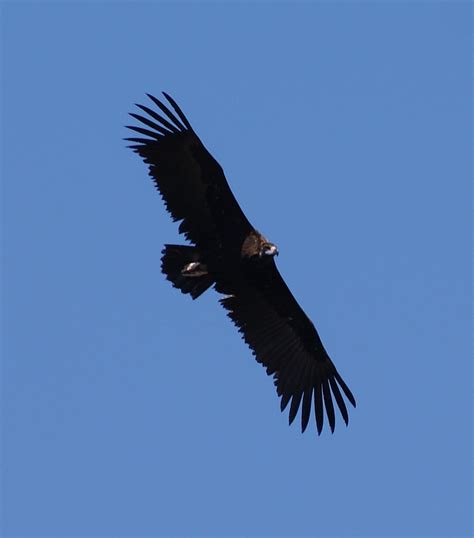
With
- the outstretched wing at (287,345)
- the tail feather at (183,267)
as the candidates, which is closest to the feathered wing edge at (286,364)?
the outstretched wing at (287,345)

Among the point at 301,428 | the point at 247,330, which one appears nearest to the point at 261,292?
the point at 247,330

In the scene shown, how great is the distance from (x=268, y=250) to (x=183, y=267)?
3.89 ft

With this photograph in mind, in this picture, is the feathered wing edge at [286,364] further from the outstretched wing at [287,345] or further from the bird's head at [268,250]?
the bird's head at [268,250]

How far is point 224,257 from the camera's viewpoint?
21703mm

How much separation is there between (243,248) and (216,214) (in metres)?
0.60

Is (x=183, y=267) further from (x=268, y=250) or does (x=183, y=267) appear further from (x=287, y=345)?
(x=287, y=345)

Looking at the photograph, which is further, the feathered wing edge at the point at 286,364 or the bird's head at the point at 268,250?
the feathered wing edge at the point at 286,364

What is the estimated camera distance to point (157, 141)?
69.6 feet

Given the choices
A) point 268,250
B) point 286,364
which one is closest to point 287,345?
point 286,364

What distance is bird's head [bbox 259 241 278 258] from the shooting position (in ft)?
70.0

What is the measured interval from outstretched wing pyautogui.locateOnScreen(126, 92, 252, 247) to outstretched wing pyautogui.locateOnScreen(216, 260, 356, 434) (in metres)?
1.22

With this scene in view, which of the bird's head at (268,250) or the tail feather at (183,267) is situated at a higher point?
the bird's head at (268,250)

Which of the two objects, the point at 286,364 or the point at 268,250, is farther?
the point at 286,364

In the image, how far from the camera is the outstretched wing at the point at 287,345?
892 inches
